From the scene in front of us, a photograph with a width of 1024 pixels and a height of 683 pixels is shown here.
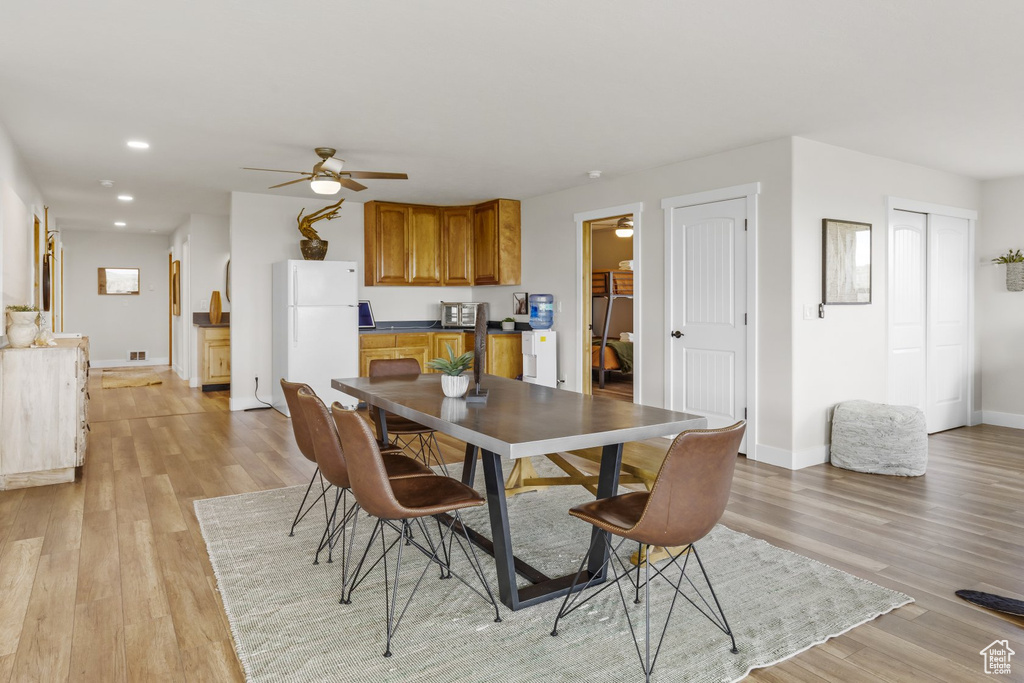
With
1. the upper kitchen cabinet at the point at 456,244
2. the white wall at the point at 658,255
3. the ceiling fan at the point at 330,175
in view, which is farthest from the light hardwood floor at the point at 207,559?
the upper kitchen cabinet at the point at 456,244

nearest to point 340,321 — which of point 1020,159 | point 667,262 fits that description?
point 667,262

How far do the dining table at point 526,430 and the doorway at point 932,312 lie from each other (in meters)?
3.79

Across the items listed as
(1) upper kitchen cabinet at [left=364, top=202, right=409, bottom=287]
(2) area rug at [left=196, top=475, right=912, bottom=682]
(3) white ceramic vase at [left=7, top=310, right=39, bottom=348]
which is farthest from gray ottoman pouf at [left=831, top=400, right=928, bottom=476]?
(3) white ceramic vase at [left=7, top=310, right=39, bottom=348]

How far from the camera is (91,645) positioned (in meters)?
2.18

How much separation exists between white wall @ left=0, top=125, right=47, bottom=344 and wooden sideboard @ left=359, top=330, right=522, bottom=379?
10.0 feet

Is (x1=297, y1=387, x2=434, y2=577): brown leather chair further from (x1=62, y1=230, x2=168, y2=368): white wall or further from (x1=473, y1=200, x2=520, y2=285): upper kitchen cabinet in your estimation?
(x1=62, y1=230, x2=168, y2=368): white wall

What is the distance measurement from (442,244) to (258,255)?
207 cm

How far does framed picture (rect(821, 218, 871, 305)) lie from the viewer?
472cm

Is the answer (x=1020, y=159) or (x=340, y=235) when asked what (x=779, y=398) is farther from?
(x=340, y=235)

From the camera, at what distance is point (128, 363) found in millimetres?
11578

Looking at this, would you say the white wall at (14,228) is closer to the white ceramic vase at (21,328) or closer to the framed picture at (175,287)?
the white ceramic vase at (21,328)

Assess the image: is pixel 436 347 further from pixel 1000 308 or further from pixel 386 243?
pixel 1000 308

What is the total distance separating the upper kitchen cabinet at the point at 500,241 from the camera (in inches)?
285

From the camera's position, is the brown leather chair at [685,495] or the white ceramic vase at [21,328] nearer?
the brown leather chair at [685,495]
